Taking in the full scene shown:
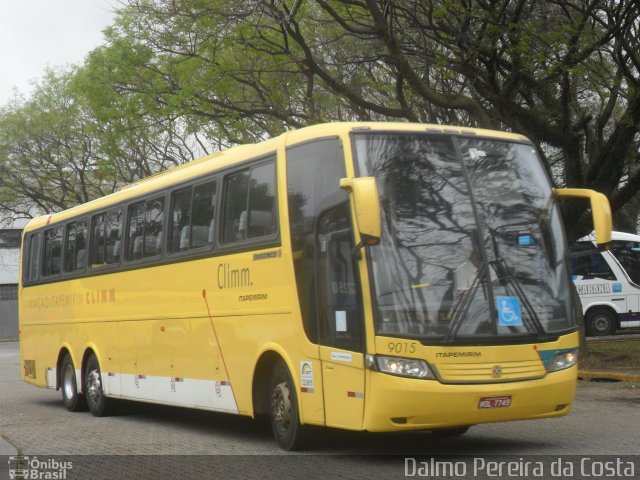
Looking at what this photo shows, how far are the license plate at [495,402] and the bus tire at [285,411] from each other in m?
1.96

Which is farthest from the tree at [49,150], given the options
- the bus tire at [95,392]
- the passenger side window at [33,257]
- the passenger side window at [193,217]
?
the passenger side window at [193,217]

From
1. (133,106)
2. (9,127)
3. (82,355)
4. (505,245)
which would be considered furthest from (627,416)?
(9,127)

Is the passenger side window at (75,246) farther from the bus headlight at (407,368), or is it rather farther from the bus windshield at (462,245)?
the bus headlight at (407,368)

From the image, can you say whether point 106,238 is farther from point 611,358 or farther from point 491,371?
point 611,358

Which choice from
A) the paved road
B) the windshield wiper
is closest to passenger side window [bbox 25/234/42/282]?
the paved road

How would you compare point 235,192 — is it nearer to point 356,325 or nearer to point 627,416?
point 356,325

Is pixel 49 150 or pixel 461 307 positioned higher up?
pixel 49 150

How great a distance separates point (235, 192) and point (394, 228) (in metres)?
2.91

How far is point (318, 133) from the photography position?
1030cm

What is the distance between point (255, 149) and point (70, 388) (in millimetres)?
7441

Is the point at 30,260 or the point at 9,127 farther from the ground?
the point at 9,127

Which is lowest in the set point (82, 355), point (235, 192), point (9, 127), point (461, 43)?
point (82, 355)

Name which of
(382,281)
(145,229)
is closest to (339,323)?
(382,281)

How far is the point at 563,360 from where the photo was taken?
32.1 feet
